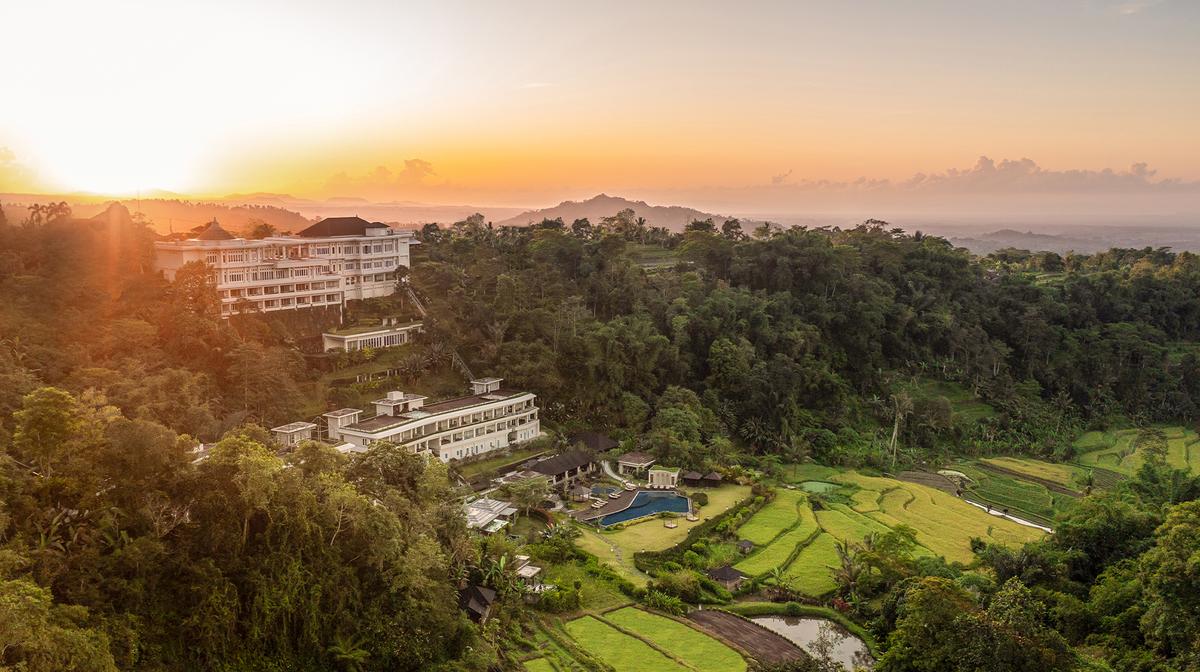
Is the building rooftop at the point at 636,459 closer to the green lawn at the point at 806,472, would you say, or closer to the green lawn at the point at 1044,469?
the green lawn at the point at 806,472

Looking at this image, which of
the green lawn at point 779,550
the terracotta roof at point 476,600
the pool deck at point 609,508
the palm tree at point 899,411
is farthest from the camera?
the palm tree at point 899,411

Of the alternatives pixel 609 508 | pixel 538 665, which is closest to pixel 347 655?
pixel 538 665

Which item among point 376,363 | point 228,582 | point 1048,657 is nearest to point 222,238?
point 376,363

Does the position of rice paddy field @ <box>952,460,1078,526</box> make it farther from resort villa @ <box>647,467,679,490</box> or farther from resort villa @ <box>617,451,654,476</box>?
resort villa @ <box>617,451,654,476</box>

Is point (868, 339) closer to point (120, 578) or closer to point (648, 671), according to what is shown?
point (648, 671)

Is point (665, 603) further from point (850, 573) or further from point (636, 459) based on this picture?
point (636, 459)

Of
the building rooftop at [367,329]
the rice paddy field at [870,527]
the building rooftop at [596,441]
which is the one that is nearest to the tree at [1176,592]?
the rice paddy field at [870,527]
